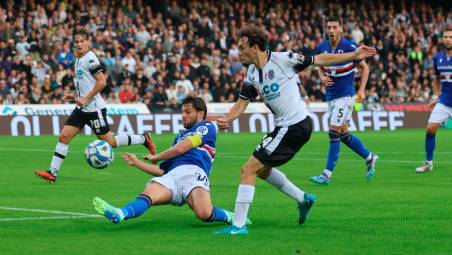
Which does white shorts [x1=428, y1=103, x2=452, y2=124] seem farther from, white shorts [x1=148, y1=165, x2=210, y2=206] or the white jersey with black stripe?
white shorts [x1=148, y1=165, x2=210, y2=206]

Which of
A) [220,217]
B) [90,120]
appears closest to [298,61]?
[220,217]

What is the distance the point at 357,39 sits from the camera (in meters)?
41.8

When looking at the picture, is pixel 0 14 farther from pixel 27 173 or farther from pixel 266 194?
pixel 266 194

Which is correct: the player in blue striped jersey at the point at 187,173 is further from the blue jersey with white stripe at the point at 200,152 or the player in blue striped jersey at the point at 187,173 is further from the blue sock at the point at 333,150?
the blue sock at the point at 333,150

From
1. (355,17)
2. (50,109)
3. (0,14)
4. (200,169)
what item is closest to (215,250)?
(200,169)

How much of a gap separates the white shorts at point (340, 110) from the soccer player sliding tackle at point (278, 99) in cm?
555

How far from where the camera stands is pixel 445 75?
1783 centimetres

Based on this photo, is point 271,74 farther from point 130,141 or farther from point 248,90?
point 130,141

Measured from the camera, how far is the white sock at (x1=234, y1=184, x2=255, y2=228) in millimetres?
9375

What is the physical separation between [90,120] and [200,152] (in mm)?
6107

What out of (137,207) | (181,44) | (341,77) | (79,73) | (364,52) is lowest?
(181,44)

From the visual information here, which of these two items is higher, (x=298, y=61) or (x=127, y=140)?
(x=298, y=61)

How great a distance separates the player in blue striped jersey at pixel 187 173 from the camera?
31.4 feet

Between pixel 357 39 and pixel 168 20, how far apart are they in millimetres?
8347
